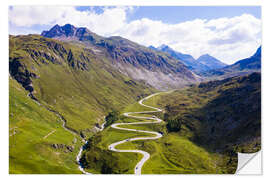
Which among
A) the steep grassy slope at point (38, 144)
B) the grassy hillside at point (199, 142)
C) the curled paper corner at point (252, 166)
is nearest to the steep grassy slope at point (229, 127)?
the grassy hillside at point (199, 142)

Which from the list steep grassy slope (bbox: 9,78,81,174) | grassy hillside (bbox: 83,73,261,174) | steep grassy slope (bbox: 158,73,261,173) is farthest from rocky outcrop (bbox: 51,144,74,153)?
steep grassy slope (bbox: 158,73,261,173)

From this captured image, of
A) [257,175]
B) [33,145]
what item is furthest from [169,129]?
[257,175]

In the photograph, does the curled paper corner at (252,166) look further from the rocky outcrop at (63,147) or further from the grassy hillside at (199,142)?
the rocky outcrop at (63,147)

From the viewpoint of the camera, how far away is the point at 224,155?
12750 cm

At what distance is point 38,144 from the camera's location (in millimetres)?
141750

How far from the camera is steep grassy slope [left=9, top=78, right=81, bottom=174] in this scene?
10628cm

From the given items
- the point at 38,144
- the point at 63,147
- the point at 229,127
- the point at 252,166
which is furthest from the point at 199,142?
the point at 38,144

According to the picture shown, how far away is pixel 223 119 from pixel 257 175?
378 ft

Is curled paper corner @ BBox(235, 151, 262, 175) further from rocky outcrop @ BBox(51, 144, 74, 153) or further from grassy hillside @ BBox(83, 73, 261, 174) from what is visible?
rocky outcrop @ BBox(51, 144, 74, 153)

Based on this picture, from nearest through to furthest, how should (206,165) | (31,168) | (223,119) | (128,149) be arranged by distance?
(31,168), (206,165), (128,149), (223,119)

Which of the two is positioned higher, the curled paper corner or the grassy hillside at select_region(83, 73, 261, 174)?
the curled paper corner

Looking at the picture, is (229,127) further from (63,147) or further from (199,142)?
(63,147)

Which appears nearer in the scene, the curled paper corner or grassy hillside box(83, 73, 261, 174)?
the curled paper corner
